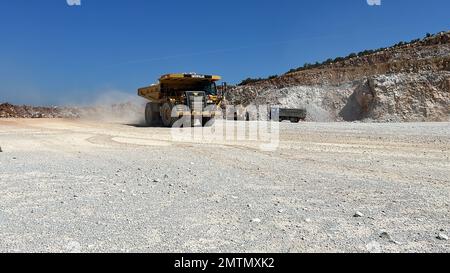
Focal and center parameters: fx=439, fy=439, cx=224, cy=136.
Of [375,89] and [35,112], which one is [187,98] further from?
[35,112]

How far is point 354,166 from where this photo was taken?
8.12 meters

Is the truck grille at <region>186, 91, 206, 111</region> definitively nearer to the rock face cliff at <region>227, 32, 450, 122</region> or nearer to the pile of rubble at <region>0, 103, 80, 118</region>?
the rock face cliff at <region>227, 32, 450, 122</region>

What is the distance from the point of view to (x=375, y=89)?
1388 inches

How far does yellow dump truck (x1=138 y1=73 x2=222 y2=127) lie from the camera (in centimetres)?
2200

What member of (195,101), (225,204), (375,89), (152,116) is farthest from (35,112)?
(225,204)

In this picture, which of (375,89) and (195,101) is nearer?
(195,101)

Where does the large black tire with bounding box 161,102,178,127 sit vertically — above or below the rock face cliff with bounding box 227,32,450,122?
below

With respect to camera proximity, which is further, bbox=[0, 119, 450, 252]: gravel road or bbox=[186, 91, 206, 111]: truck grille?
bbox=[186, 91, 206, 111]: truck grille

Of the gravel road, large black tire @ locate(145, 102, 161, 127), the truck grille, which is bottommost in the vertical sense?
the gravel road

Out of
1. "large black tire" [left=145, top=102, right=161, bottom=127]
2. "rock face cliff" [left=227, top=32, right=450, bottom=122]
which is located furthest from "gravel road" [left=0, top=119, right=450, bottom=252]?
"rock face cliff" [left=227, top=32, right=450, bottom=122]

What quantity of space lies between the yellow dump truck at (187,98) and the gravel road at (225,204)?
41.6 feet

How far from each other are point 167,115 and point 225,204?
18.0 meters

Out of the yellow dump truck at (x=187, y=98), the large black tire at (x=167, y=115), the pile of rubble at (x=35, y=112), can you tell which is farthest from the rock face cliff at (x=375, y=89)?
the pile of rubble at (x=35, y=112)

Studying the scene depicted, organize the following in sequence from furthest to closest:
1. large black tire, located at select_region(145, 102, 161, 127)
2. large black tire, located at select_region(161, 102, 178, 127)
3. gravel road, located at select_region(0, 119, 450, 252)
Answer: large black tire, located at select_region(145, 102, 161, 127) → large black tire, located at select_region(161, 102, 178, 127) → gravel road, located at select_region(0, 119, 450, 252)
